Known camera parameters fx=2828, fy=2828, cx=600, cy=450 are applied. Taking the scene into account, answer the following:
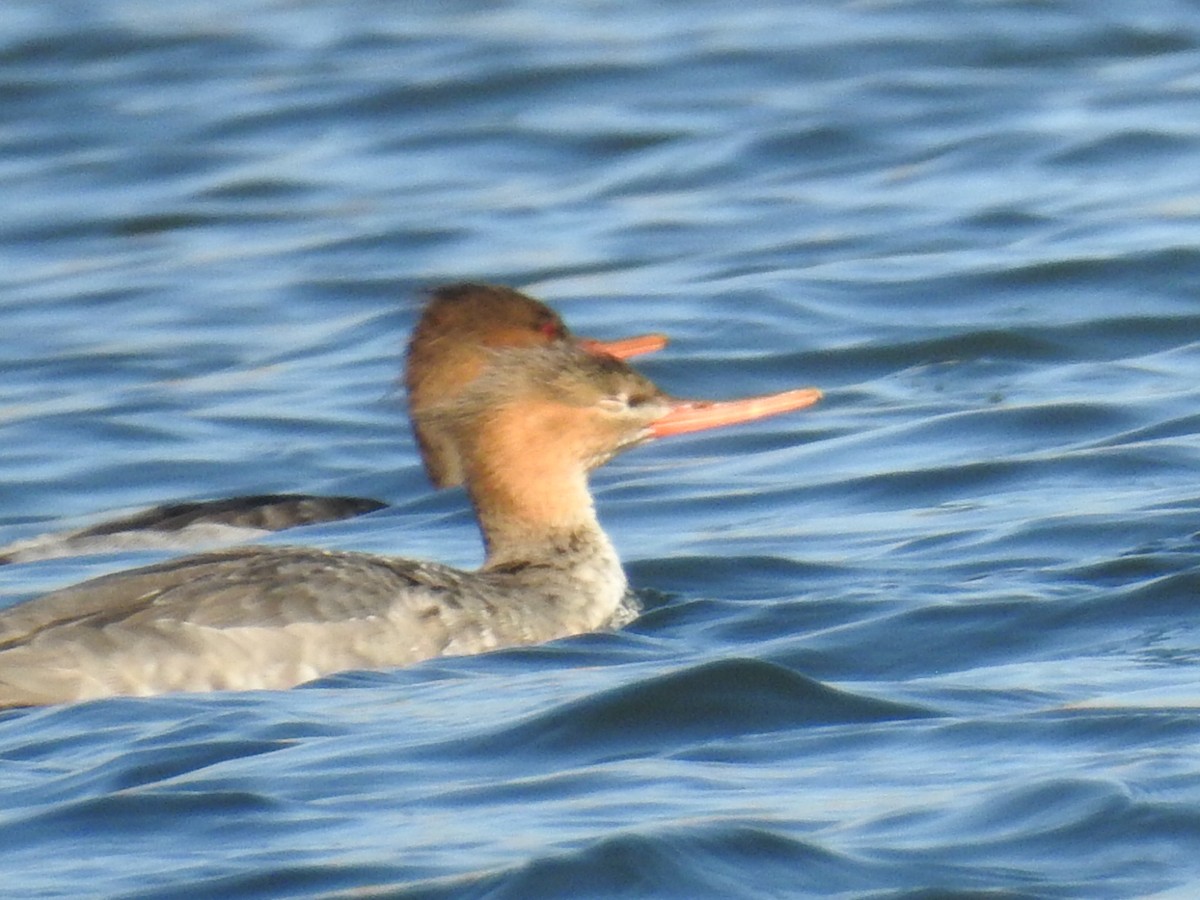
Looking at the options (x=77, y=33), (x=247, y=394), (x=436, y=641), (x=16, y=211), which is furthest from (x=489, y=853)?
(x=77, y=33)

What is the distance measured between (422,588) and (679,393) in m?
5.07

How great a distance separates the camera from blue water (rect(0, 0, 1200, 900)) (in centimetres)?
562

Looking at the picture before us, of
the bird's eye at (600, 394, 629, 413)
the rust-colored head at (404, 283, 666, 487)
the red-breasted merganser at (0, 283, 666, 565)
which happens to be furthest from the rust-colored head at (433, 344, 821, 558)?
the rust-colored head at (404, 283, 666, 487)

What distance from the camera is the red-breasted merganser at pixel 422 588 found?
7.15 meters

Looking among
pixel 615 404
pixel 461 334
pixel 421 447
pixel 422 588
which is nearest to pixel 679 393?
pixel 461 334

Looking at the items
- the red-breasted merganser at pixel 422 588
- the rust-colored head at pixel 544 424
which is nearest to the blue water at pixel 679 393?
the red-breasted merganser at pixel 422 588

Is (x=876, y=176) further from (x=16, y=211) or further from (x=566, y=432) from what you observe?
(x=566, y=432)

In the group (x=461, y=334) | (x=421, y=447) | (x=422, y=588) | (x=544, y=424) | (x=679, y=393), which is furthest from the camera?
(x=679, y=393)

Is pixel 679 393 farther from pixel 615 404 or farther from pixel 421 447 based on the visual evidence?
pixel 615 404

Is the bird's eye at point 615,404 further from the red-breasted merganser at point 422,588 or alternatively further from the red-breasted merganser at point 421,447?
the red-breasted merganser at point 421,447

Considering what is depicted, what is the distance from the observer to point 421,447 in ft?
35.1

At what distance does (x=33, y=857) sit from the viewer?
5621 mm

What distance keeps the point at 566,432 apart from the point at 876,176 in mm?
7945

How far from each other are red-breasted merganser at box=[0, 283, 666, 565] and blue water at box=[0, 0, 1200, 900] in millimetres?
169
